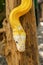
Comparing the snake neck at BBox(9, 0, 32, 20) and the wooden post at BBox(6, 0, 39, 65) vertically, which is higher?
the snake neck at BBox(9, 0, 32, 20)

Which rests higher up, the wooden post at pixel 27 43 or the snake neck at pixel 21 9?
the snake neck at pixel 21 9

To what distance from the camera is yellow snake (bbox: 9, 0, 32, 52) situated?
55.1 inches

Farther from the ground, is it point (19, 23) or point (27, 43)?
point (19, 23)

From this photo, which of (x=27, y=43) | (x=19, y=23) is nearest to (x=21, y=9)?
(x=19, y=23)

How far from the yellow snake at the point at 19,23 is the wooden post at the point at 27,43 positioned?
0.04m

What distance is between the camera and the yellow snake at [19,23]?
1.40 m

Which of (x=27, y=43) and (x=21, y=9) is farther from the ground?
(x=21, y=9)

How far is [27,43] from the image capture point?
1.47 m

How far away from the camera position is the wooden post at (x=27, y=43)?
144 centimetres

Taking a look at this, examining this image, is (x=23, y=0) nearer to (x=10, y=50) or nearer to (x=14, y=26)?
(x=14, y=26)

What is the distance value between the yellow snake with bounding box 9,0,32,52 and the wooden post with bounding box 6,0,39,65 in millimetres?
36

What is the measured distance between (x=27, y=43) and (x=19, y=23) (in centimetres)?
15

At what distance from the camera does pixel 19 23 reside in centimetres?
141

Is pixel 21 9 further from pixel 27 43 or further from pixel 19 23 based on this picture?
pixel 27 43
